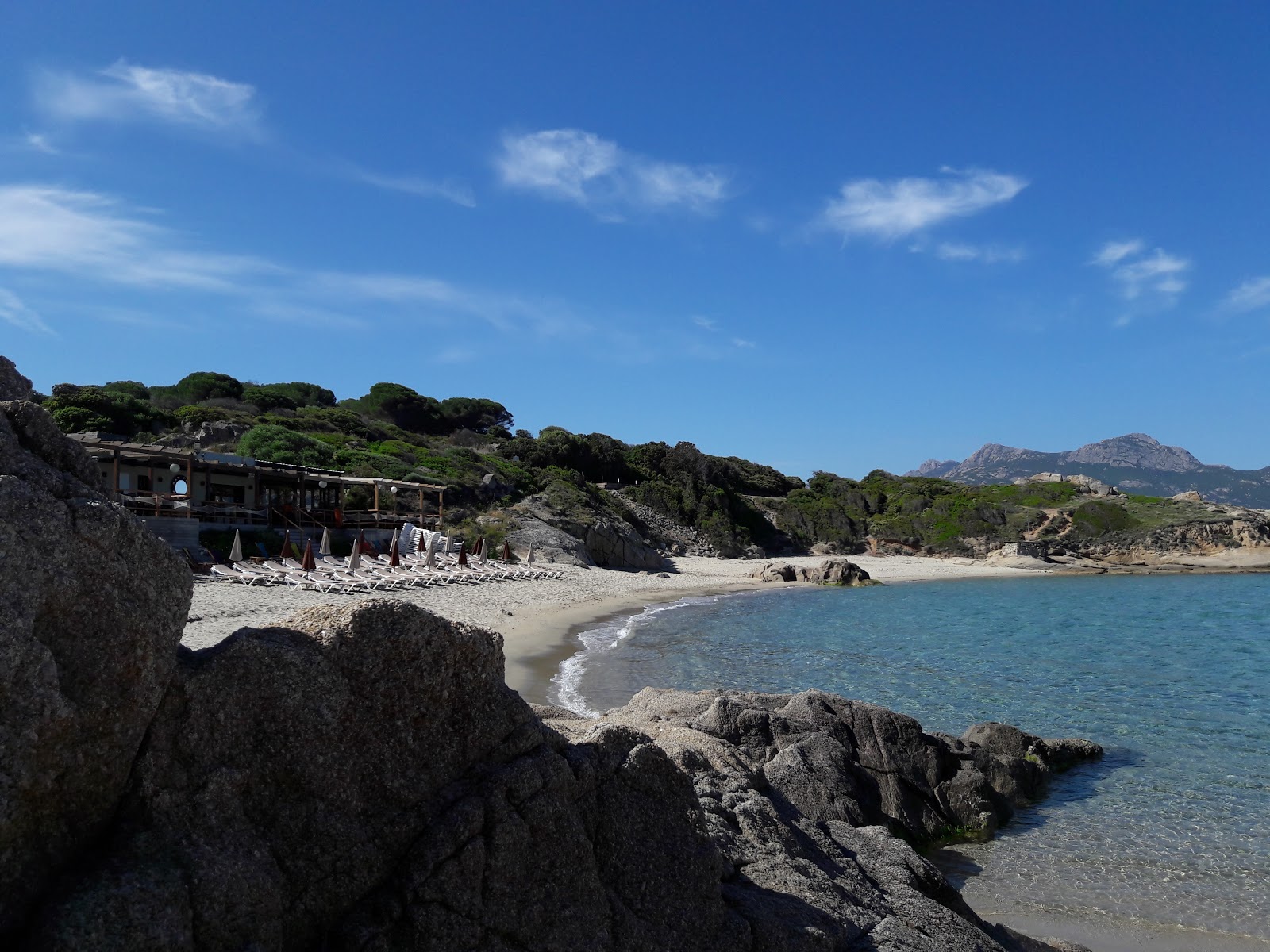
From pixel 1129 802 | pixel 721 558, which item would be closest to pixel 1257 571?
pixel 721 558

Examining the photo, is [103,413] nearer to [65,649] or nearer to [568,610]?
[568,610]

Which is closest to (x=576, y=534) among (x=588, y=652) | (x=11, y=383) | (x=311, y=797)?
(x=588, y=652)

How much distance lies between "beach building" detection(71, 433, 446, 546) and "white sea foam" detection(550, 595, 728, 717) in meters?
14.1

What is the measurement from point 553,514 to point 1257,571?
54.5 meters

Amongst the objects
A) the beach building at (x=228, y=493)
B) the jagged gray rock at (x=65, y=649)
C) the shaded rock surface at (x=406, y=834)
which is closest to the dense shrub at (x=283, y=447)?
the beach building at (x=228, y=493)

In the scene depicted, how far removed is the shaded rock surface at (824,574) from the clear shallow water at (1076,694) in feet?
32.0

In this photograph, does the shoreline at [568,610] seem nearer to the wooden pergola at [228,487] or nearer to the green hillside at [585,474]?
the wooden pergola at [228,487]

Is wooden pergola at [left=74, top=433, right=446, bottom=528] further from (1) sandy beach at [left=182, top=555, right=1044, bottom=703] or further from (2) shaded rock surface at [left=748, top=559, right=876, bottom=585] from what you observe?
(2) shaded rock surface at [left=748, top=559, right=876, bottom=585]

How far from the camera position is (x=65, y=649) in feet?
11.0

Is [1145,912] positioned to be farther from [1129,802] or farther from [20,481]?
[20,481]

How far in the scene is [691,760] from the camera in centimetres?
668

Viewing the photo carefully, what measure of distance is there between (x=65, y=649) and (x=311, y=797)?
48.1 inches

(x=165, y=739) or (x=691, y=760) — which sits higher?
(x=165, y=739)

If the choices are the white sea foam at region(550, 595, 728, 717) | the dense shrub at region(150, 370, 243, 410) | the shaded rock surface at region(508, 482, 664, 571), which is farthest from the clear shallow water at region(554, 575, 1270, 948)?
the dense shrub at region(150, 370, 243, 410)
